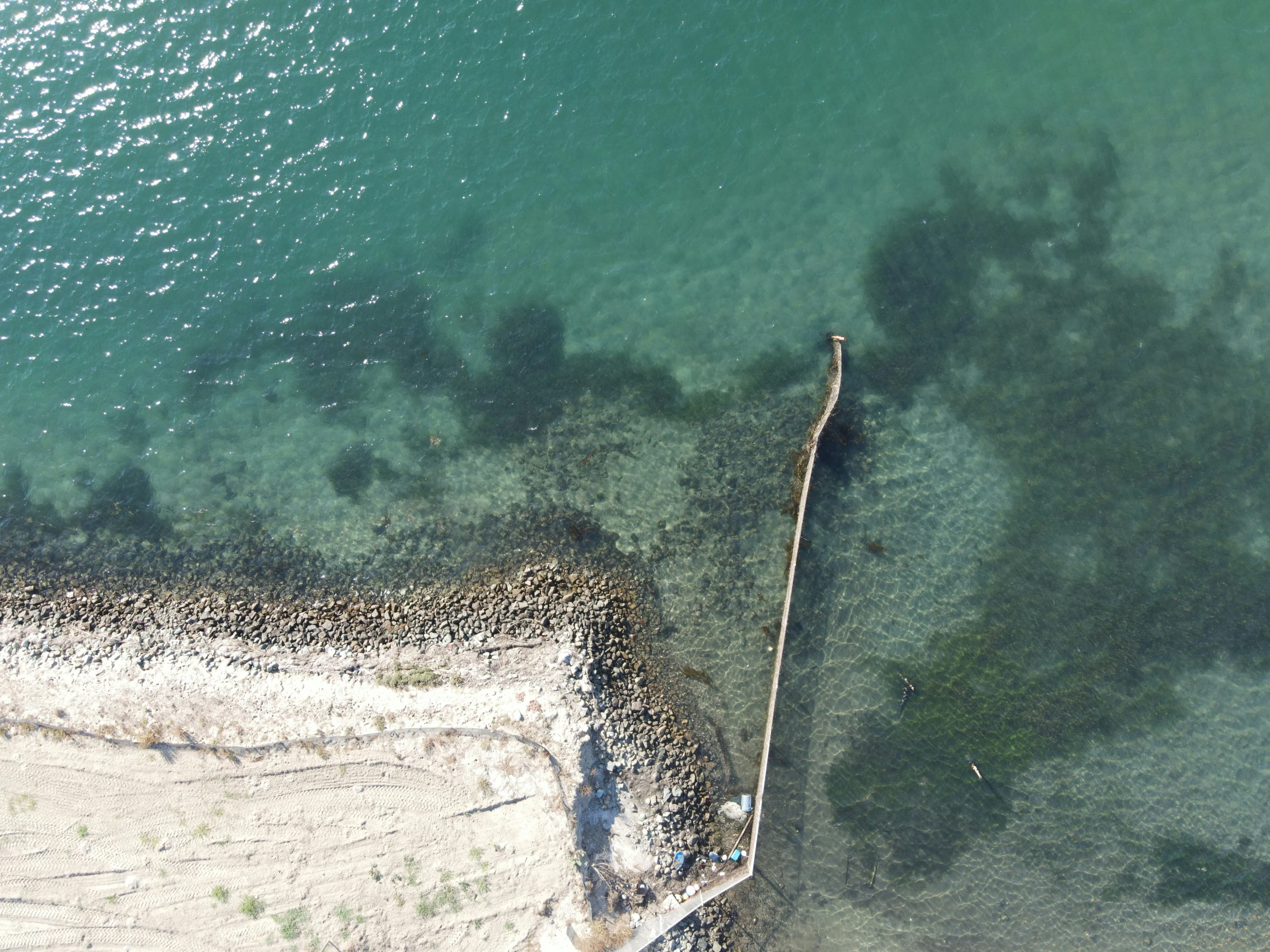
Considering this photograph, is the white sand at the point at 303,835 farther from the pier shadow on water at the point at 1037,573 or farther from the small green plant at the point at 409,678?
the pier shadow on water at the point at 1037,573

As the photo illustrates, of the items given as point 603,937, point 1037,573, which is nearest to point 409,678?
point 603,937

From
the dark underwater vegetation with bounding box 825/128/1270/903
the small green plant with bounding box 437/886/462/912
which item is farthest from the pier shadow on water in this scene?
the small green plant with bounding box 437/886/462/912

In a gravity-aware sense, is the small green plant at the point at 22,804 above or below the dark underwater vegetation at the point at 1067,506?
below

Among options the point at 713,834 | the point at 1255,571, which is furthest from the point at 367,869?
the point at 1255,571

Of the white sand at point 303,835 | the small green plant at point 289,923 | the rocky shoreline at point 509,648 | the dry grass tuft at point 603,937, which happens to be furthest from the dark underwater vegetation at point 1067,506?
the small green plant at point 289,923

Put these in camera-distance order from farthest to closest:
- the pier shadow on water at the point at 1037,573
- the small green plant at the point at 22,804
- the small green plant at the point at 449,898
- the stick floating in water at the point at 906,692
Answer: the stick floating in water at the point at 906,692, the pier shadow on water at the point at 1037,573, the small green plant at the point at 22,804, the small green plant at the point at 449,898

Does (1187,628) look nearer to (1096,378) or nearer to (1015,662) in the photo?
(1015,662)
